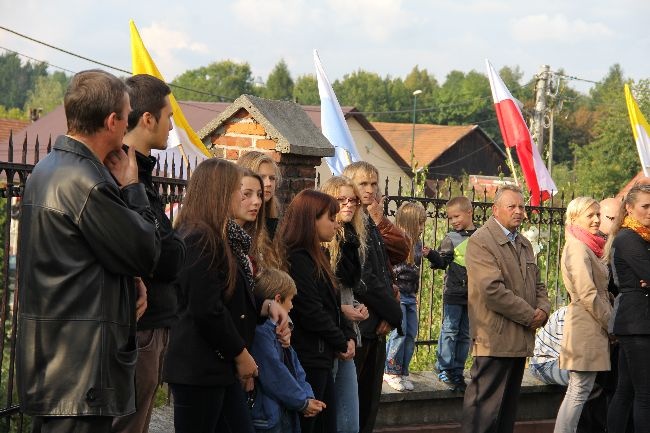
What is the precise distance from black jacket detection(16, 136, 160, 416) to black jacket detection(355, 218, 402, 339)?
3.22m

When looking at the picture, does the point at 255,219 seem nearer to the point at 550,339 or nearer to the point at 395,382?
the point at 395,382

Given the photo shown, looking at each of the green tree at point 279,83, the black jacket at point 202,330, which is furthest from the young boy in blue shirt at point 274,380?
the green tree at point 279,83

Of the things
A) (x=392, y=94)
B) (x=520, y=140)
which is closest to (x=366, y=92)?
(x=392, y=94)

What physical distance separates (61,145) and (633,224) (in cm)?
501

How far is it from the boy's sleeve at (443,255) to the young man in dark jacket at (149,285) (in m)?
3.96

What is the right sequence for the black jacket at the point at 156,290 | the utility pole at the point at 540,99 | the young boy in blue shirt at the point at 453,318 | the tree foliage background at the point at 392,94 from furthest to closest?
the tree foliage background at the point at 392,94 → the utility pole at the point at 540,99 → the young boy in blue shirt at the point at 453,318 → the black jacket at the point at 156,290

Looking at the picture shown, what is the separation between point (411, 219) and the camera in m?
8.02

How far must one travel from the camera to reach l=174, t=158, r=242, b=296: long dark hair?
4.84 meters

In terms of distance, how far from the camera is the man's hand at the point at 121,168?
12.8 ft

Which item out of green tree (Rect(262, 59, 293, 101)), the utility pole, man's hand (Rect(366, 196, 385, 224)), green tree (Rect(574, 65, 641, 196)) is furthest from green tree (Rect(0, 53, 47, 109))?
man's hand (Rect(366, 196, 385, 224))

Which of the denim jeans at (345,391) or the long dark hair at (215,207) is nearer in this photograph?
the long dark hair at (215,207)

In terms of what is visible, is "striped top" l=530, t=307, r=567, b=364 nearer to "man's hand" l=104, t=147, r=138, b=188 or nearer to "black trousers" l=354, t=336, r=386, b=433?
"black trousers" l=354, t=336, r=386, b=433

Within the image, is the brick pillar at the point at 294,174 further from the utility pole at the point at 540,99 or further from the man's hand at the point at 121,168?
the utility pole at the point at 540,99

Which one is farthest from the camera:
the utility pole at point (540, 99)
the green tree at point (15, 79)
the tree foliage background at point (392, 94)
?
the green tree at point (15, 79)
